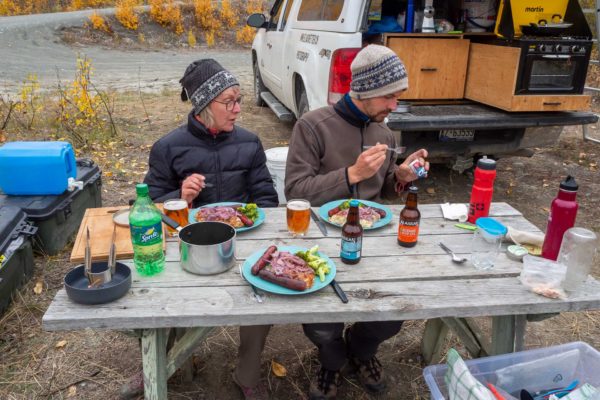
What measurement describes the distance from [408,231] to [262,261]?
2.13 ft

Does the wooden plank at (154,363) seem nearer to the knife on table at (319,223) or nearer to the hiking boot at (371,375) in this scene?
the knife on table at (319,223)

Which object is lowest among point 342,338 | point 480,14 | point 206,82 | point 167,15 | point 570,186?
point 342,338

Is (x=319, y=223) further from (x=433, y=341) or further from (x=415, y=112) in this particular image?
(x=415, y=112)

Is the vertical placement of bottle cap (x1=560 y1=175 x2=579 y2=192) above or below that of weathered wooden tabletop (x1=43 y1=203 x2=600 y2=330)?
above

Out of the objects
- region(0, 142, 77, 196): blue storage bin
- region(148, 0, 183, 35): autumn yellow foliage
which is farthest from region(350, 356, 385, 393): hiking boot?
region(148, 0, 183, 35): autumn yellow foliage

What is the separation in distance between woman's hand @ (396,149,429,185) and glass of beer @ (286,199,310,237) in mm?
699

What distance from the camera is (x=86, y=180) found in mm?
4082

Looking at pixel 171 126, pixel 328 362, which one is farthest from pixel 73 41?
pixel 328 362

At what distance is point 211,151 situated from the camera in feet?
8.88

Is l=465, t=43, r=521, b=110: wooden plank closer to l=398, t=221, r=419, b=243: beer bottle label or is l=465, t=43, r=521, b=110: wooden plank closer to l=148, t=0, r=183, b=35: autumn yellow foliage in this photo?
l=398, t=221, r=419, b=243: beer bottle label

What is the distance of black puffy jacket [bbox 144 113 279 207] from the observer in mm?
2666

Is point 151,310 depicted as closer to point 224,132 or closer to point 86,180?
point 224,132

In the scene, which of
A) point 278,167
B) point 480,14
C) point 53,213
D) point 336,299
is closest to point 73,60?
point 53,213

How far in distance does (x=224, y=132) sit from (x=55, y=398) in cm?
167
